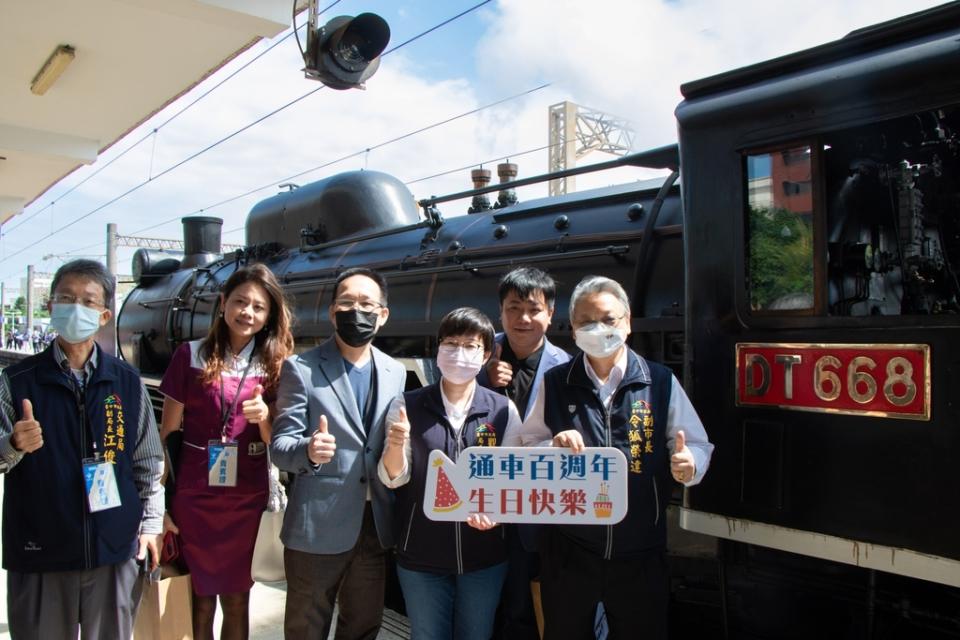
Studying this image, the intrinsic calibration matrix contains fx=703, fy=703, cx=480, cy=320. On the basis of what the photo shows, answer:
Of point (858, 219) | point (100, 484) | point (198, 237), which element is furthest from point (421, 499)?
point (198, 237)

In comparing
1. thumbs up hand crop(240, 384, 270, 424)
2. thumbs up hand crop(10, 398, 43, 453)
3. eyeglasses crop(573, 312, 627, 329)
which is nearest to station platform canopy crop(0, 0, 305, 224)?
thumbs up hand crop(240, 384, 270, 424)

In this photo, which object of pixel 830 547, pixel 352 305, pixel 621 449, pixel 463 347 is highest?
pixel 352 305

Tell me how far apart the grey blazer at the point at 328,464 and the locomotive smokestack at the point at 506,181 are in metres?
3.26

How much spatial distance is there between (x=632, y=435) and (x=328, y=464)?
3.45ft

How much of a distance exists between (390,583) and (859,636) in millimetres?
2683

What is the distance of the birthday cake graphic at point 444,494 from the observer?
2189mm

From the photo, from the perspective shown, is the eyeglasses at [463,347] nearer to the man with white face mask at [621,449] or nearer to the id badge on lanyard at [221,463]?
the man with white face mask at [621,449]

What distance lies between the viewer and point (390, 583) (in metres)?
4.36

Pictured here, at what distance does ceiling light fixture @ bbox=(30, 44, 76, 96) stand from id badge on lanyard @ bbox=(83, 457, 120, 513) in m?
4.17

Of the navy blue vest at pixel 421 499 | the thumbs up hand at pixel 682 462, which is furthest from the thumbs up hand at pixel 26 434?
the thumbs up hand at pixel 682 462

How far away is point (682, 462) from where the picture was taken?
2088 mm

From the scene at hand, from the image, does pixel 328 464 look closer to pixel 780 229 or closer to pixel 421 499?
pixel 421 499

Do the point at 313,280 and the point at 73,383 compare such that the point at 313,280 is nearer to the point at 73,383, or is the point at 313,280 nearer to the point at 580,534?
the point at 73,383

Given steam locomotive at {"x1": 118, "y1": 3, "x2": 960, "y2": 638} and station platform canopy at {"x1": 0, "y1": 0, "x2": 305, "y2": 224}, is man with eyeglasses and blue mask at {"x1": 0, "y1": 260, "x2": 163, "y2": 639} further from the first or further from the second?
station platform canopy at {"x1": 0, "y1": 0, "x2": 305, "y2": 224}
